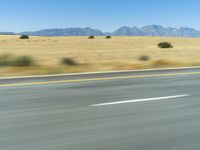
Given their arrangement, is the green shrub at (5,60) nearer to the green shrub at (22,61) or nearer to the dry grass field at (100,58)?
the green shrub at (22,61)

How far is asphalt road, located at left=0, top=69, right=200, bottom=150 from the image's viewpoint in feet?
16.1

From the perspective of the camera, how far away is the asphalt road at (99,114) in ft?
16.1

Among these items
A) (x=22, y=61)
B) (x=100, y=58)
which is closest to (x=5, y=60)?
(x=22, y=61)

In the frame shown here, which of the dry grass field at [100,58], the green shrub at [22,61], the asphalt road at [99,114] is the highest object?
the asphalt road at [99,114]

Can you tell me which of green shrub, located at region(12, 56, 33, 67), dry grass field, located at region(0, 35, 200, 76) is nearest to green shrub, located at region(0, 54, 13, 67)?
green shrub, located at region(12, 56, 33, 67)

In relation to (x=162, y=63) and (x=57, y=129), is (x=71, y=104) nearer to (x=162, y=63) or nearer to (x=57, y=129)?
(x=57, y=129)

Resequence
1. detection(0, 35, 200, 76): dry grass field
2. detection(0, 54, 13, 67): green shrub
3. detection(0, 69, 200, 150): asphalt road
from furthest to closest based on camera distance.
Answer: detection(0, 54, 13, 67): green shrub
detection(0, 35, 200, 76): dry grass field
detection(0, 69, 200, 150): asphalt road

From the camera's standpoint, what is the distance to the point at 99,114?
21.7ft

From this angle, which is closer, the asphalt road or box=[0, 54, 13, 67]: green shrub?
the asphalt road

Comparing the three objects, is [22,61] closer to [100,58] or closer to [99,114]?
[99,114]

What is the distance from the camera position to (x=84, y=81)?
37.7ft

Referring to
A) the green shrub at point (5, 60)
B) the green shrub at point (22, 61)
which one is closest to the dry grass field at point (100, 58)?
the green shrub at point (22, 61)

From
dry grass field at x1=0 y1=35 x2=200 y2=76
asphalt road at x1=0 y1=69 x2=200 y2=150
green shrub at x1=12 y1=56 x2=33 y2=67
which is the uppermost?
asphalt road at x1=0 y1=69 x2=200 y2=150

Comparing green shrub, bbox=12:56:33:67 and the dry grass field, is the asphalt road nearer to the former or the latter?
the dry grass field
